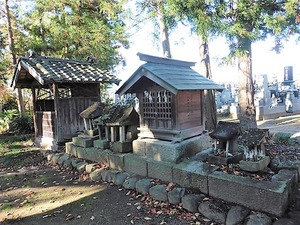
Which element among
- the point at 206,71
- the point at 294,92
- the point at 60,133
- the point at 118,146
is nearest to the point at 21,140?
the point at 60,133

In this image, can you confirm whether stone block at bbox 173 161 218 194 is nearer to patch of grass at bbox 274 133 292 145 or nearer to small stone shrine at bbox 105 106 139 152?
small stone shrine at bbox 105 106 139 152

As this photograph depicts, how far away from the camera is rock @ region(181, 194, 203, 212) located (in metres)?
4.11

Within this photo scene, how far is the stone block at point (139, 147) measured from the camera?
5817 mm

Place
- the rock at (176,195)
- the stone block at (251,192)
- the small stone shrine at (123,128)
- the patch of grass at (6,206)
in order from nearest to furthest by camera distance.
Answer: the stone block at (251,192) < the rock at (176,195) < the patch of grass at (6,206) < the small stone shrine at (123,128)

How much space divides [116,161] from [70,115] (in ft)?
12.6

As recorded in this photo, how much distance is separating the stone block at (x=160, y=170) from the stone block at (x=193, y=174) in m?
0.14

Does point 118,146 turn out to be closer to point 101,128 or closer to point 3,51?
point 101,128

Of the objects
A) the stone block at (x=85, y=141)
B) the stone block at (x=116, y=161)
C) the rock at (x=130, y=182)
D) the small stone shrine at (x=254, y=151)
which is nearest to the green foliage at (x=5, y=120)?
the stone block at (x=85, y=141)

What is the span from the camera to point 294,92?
716 inches

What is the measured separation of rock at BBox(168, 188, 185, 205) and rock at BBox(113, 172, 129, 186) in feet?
5.00

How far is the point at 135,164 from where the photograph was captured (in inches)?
227

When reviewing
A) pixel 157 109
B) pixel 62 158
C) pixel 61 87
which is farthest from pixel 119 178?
pixel 61 87

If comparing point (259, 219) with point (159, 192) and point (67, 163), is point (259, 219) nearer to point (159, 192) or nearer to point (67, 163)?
point (159, 192)

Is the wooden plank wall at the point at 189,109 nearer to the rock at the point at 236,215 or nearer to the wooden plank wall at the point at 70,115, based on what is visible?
the rock at the point at 236,215
